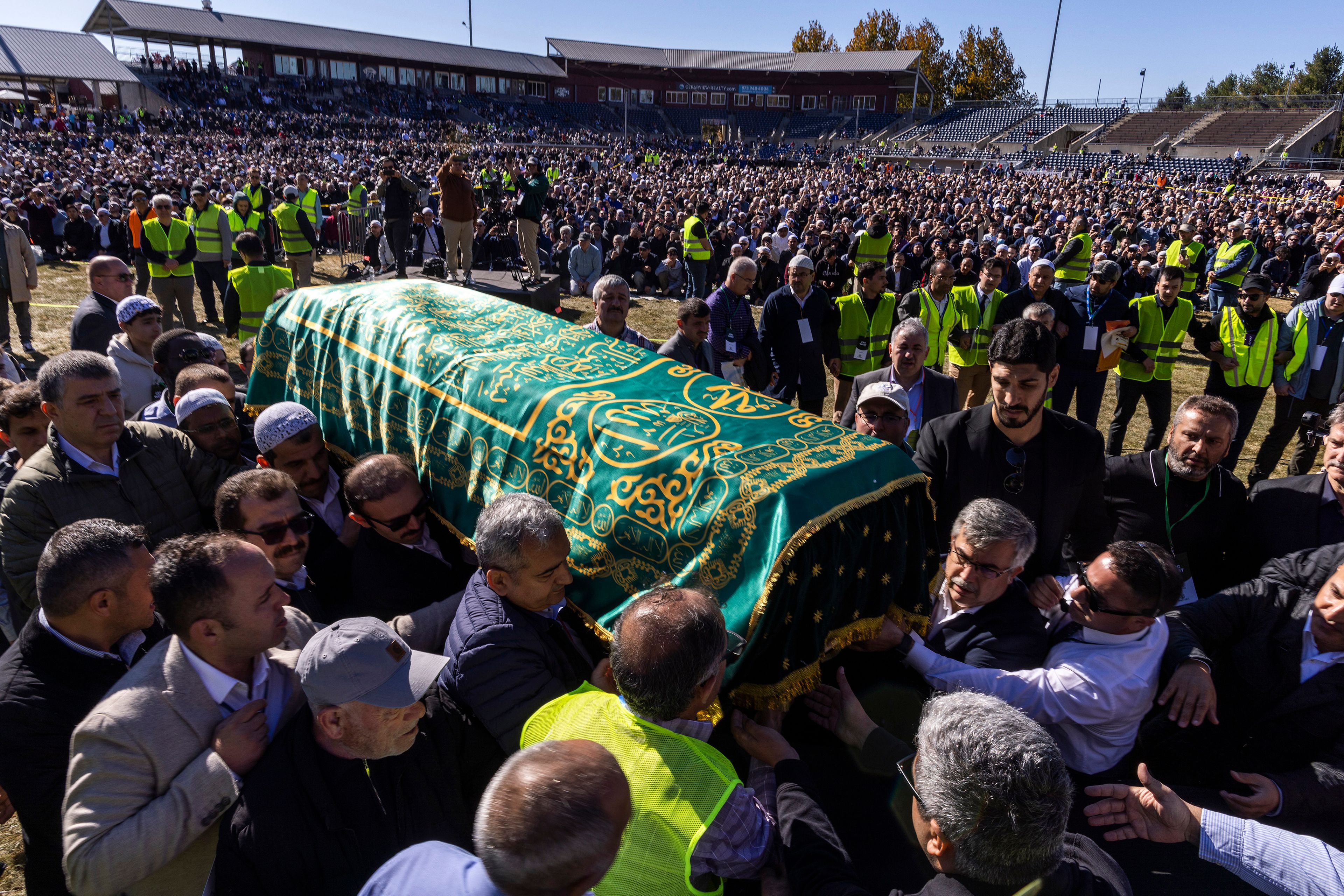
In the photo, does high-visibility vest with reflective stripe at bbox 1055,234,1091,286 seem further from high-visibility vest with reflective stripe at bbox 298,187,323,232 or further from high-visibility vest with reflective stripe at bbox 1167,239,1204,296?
high-visibility vest with reflective stripe at bbox 298,187,323,232

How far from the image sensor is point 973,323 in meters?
6.48

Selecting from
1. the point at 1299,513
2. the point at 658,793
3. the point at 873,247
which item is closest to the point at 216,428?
the point at 658,793

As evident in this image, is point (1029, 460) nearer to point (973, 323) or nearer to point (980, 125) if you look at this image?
point (973, 323)

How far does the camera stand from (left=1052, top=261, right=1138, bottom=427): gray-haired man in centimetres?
591

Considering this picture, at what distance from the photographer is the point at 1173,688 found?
7.28ft

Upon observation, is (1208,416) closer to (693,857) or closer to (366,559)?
(693,857)

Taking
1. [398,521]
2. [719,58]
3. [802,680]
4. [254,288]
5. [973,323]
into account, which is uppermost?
[719,58]

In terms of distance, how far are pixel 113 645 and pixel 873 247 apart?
10.1 metres

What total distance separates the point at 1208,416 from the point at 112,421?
4228mm

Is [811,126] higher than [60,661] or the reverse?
higher

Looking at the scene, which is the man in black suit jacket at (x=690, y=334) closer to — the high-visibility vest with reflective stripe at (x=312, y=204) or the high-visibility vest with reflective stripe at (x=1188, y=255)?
the high-visibility vest with reflective stripe at (x=1188, y=255)

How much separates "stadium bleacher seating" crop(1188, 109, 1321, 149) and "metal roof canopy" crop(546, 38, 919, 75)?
21.7 meters

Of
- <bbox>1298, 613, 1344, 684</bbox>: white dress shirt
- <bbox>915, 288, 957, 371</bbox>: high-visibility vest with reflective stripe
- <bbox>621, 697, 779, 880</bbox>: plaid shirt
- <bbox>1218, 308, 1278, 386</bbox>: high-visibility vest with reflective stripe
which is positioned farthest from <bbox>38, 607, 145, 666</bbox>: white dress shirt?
<bbox>1218, 308, 1278, 386</bbox>: high-visibility vest with reflective stripe

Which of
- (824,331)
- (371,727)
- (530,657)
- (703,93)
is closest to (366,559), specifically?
(530,657)
